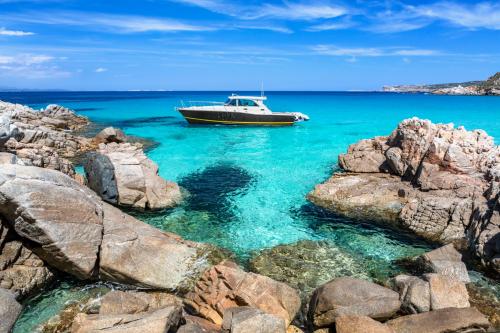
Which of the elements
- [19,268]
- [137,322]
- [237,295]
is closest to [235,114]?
[19,268]

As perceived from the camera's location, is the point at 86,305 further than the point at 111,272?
No

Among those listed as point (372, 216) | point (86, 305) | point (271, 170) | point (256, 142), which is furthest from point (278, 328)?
point (256, 142)

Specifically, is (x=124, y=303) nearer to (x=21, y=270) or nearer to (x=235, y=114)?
(x=21, y=270)

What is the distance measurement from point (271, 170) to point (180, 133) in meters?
18.6

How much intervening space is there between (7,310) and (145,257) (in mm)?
3519

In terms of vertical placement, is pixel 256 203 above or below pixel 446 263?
below

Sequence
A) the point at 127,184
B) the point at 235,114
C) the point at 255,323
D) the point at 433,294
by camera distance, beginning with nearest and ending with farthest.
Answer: the point at 255,323
the point at 433,294
the point at 127,184
the point at 235,114

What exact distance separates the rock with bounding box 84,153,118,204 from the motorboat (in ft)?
88.5

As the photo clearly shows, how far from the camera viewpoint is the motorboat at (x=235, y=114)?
43812mm

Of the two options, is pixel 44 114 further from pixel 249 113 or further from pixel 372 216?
pixel 372 216

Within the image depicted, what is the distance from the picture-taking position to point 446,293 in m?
8.99

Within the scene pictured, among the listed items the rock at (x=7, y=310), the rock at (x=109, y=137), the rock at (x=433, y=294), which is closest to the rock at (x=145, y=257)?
the rock at (x=7, y=310)

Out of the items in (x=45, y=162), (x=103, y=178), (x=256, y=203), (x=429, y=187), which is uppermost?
(x=45, y=162)

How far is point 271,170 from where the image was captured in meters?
24.7
